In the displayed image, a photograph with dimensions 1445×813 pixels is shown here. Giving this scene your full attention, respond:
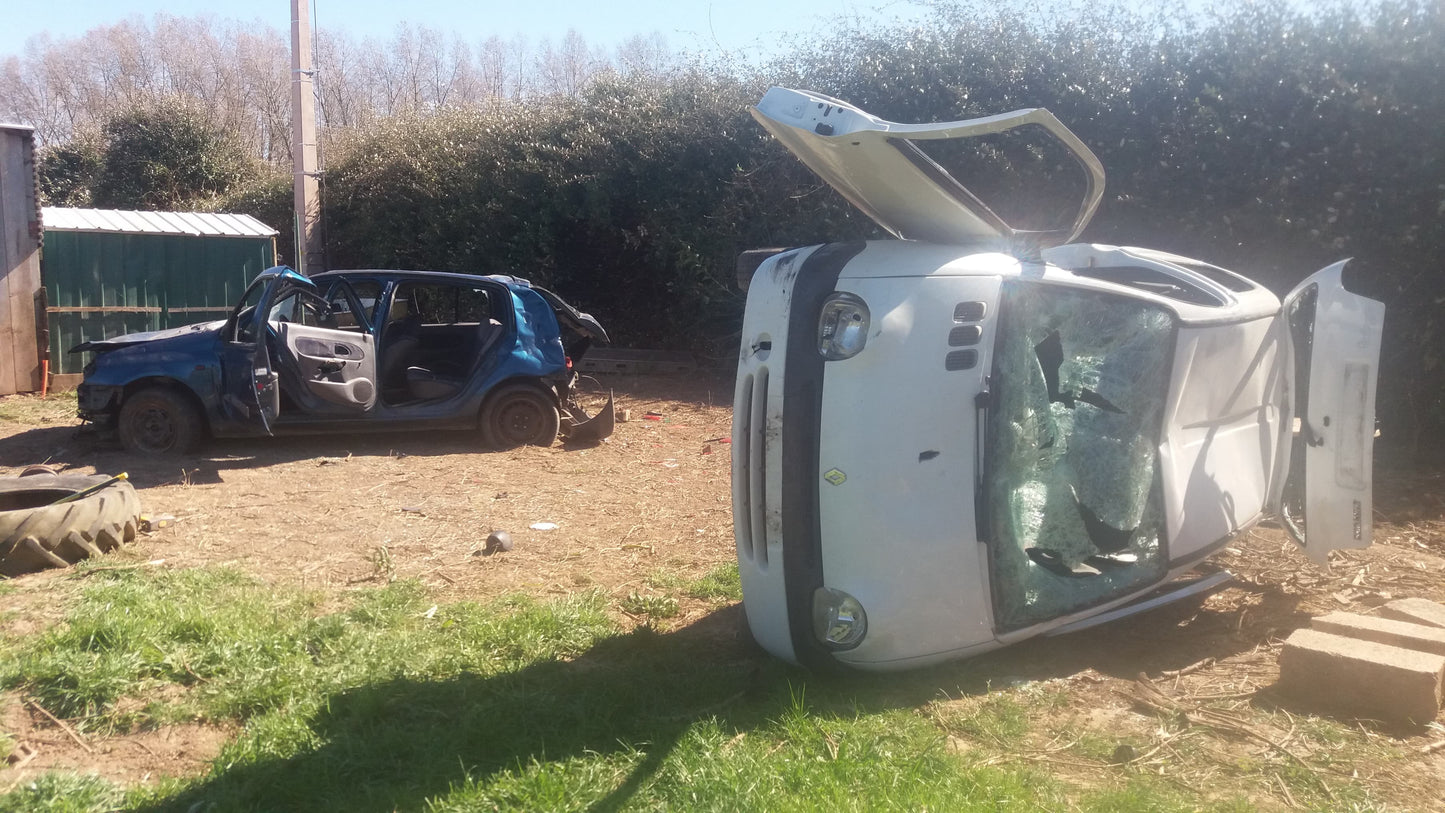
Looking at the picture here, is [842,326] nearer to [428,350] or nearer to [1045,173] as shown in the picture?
[428,350]

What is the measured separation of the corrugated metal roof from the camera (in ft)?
41.3

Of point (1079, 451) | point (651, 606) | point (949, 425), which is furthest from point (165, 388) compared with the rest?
point (1079, 451)

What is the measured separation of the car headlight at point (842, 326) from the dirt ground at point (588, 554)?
1400 millimetres

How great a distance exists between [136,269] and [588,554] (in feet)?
32.7

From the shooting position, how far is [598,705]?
12.2 feet

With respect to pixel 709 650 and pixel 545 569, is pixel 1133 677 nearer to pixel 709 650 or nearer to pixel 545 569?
pixel 709 650

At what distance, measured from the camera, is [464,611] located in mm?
4738

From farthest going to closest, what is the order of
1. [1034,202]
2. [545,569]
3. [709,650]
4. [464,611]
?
[1034,202] → [545,569] → [464,611] → [709,650]

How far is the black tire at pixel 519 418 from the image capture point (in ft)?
30.2

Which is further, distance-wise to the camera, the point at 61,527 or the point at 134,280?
the point at 134,280

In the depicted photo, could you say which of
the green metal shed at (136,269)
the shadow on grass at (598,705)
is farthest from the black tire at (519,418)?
the green metal shed at (136,269)

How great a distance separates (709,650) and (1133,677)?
168cm

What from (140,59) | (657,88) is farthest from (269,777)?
(140,59)

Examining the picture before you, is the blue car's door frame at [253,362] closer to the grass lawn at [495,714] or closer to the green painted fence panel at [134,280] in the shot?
the grass lawn at [495,714]
